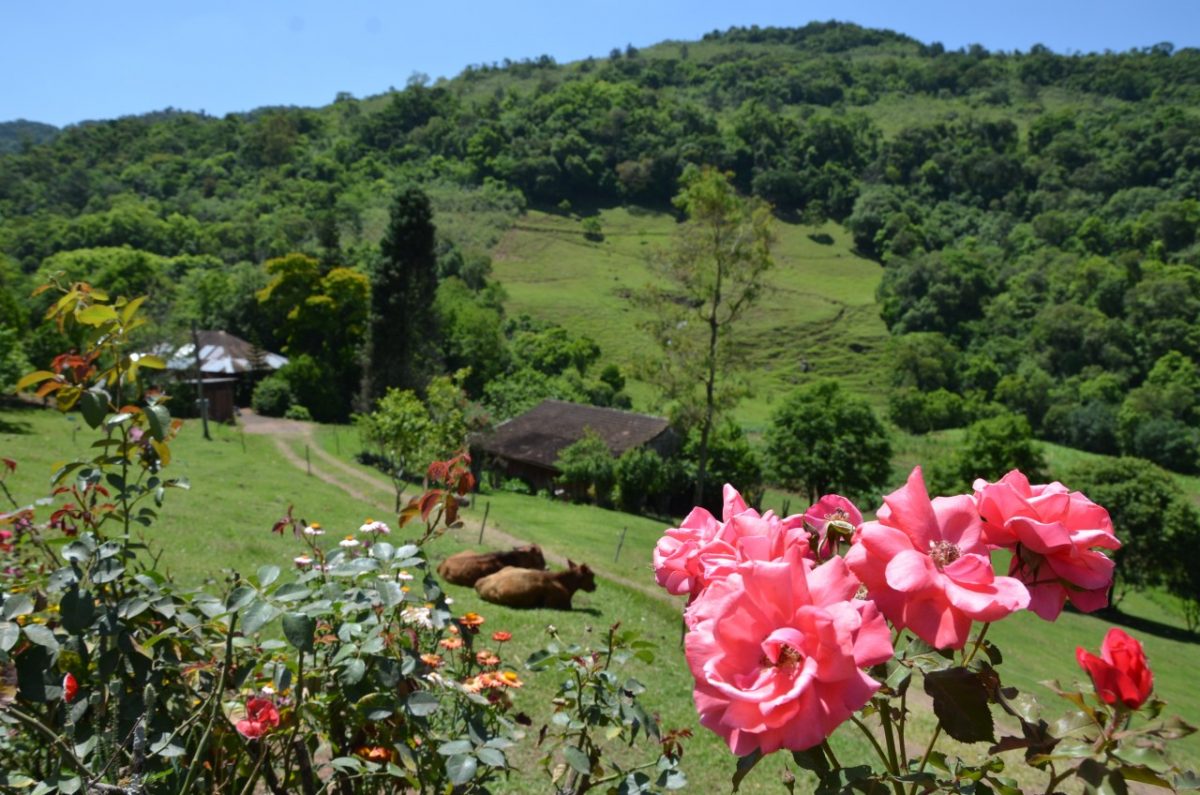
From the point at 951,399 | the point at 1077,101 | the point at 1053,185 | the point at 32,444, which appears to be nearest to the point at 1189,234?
the point at 1053,185

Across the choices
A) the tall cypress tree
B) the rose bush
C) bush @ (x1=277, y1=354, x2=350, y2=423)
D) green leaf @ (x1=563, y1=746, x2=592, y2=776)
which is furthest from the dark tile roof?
the rose bush

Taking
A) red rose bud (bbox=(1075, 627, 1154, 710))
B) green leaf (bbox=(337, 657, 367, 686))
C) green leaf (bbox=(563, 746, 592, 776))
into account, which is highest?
red rose bud (bbox=(1075, 627, 1154, 710))

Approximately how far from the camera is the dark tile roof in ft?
110

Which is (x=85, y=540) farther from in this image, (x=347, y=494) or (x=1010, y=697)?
(x=347, y=494)

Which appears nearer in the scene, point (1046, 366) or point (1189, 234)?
point (1046, 366)

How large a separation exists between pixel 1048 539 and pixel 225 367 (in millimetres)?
41621

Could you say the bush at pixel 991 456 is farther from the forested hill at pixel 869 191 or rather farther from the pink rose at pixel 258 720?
A: the pink rose at pixel 258 720

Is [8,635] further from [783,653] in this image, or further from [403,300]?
[403,300]

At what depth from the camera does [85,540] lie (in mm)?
2213

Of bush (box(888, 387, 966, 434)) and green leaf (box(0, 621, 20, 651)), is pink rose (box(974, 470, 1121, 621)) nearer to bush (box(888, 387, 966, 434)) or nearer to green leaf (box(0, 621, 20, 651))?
green leaf (box(0, 621, 20, 651))

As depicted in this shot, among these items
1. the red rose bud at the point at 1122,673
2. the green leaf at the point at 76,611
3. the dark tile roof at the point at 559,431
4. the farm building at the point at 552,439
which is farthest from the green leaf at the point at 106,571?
the dark tile roof at the point at 559,431

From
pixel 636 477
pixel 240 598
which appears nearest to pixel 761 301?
pixel 636 477

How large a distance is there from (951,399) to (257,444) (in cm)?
4949

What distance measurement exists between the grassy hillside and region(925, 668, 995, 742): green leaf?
170 feet
